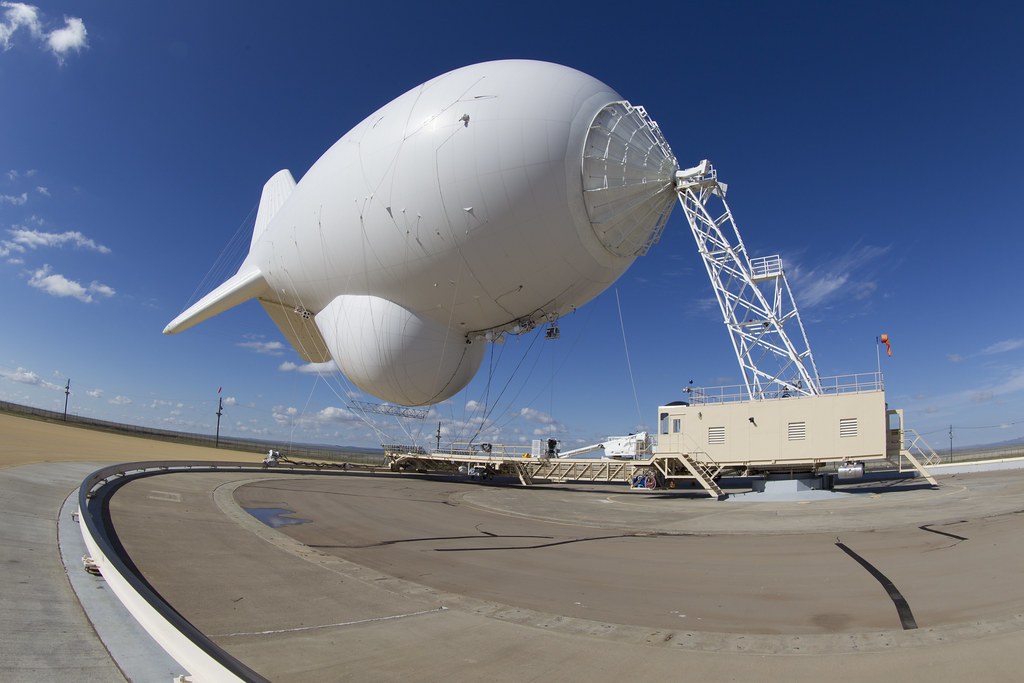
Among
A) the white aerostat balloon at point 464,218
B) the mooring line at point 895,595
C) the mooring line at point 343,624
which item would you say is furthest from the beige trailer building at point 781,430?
the mooring line at point 343,624

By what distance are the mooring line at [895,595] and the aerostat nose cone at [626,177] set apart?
43.5 feet

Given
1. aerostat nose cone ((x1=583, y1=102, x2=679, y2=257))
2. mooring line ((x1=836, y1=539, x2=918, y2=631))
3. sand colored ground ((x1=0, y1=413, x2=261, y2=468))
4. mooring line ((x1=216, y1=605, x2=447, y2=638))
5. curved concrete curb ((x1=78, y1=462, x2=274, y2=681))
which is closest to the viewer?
curved concrete curb ((x1=78, y1=462, x2=274, y2=681))

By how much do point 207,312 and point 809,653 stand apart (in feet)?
93.1

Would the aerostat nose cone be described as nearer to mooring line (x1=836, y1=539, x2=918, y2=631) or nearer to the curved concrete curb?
mooring line (x1=836, y1=539, x2=918, y2=631)

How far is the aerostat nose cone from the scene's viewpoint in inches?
721

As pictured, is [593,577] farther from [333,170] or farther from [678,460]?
[333,170]

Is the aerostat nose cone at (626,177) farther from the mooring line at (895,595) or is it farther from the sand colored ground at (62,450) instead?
the sand colored ground at (62,450)

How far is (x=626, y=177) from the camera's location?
19.3m

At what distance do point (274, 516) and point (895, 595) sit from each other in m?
11.0

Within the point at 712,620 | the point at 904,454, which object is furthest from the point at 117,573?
the point at 904,454

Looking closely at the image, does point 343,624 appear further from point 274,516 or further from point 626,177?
point 626,177

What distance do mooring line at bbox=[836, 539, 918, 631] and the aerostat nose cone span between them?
13.3 m

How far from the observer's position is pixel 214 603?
5.62 metres

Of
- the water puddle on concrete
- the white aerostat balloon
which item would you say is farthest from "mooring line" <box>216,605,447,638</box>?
the white aerostat balloon
